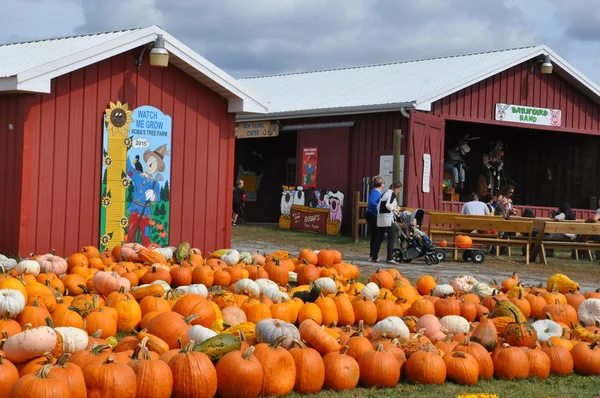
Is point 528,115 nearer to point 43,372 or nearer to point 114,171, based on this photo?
point 114,171

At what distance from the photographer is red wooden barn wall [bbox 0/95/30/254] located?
13445mm

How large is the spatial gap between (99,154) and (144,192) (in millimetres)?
1063

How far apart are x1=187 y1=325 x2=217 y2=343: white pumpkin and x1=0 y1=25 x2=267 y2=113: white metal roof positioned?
691cm

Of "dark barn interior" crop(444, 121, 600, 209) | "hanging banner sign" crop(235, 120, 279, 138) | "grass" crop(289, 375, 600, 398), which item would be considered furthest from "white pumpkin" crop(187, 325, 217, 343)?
"dark barn interior" crop(444, 121, 600, 209)

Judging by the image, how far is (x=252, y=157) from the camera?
97.0 feet

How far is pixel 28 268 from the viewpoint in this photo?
10734 millimetres

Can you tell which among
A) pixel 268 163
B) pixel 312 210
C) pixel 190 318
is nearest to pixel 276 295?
pixel 190 318

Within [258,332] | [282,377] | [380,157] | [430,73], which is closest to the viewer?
[282,377]

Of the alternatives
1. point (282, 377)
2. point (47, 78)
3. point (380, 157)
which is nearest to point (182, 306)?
point (282, 377)

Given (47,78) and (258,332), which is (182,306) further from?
(47,78)

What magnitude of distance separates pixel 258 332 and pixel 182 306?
137cm

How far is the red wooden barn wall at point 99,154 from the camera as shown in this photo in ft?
44.7

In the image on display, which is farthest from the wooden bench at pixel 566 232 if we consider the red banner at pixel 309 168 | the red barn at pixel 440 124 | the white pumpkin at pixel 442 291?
the red banner at pixel 309 168

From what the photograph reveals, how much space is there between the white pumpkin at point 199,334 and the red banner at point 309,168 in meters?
18.4
